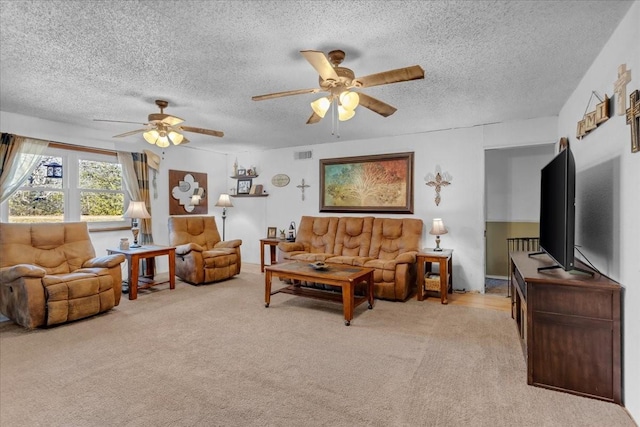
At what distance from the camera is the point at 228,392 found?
7.18 ft

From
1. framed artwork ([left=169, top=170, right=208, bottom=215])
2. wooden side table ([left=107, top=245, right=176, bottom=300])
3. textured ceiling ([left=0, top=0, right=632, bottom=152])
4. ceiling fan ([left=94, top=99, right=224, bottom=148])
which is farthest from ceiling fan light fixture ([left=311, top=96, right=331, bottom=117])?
framed artwork ([left=169, top=170, right=208, bottom=215])

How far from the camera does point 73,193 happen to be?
488 cm

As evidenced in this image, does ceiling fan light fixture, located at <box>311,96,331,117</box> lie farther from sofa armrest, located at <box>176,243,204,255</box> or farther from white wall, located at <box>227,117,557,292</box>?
sofa armrest, located at <box>176,243,204,255</box>

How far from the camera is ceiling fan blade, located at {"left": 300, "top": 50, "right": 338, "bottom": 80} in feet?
6.71

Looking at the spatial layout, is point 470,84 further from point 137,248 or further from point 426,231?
point 137,248

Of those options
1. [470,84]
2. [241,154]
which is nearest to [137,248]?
[241,154]

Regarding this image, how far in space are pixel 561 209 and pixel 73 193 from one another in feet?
19.2

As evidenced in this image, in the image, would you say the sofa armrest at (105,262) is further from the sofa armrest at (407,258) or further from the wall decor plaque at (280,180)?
the sofa armrest at (407,258)

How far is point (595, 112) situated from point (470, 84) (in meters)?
1.05

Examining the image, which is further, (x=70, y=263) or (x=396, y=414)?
(x=70, y=263)

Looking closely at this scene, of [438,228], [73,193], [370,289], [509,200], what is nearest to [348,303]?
[370,289]

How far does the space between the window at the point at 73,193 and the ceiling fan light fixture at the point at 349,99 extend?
4.32m

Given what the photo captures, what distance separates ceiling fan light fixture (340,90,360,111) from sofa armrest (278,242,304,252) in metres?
3.10

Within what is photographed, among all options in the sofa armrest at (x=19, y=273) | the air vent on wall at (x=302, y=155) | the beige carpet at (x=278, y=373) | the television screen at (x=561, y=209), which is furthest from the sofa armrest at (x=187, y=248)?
the television screen at (x=561, y=209)
